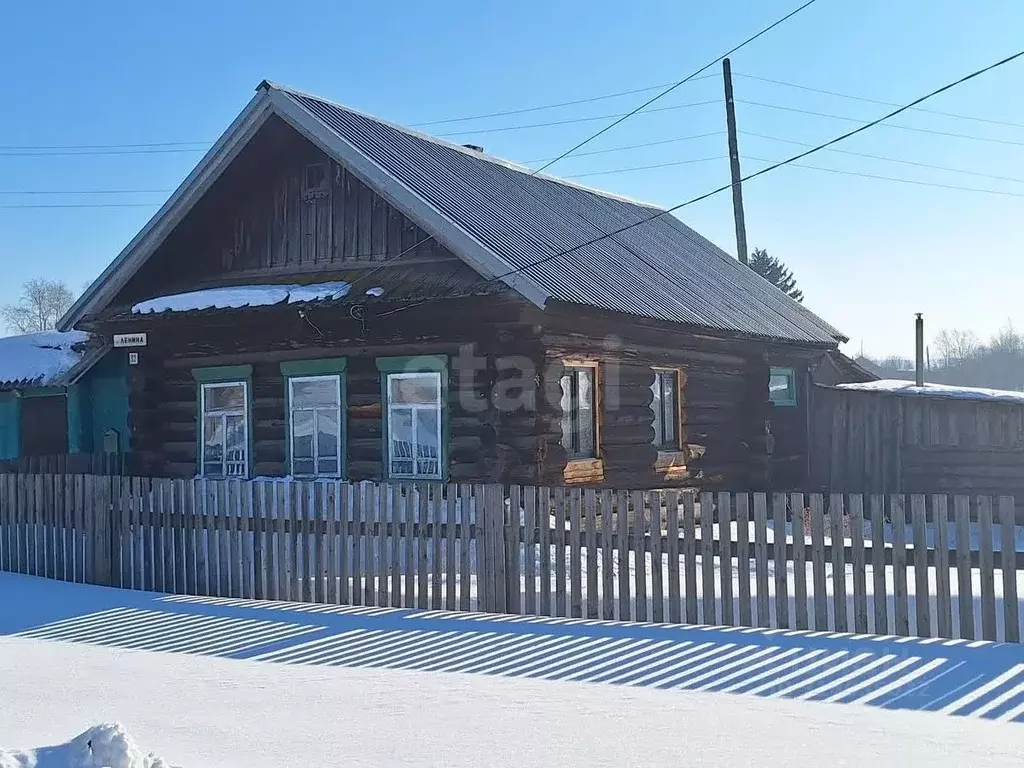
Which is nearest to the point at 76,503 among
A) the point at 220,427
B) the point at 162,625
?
the point at 162,625

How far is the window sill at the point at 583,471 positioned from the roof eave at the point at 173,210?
6.39m

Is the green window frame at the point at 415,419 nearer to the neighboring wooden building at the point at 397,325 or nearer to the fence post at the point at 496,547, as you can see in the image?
the neighboring wooden building at the point at 397,325

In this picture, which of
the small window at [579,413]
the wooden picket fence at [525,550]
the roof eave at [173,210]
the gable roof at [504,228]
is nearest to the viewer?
the wooden picket fence at [525,550]

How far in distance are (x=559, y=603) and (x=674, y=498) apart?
1439 mm

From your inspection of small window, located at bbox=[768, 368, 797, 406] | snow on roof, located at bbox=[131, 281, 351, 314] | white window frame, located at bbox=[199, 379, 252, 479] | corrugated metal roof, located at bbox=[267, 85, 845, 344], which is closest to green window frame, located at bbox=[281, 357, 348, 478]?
white window frame, located at bbox=[199, 379, 252, 479]

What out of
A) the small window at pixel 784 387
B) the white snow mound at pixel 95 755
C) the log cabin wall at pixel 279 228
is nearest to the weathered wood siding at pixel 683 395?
the small window at pixel 784 387

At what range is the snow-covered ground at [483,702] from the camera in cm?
561

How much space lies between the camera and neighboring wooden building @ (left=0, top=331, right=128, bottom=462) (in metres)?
22.0

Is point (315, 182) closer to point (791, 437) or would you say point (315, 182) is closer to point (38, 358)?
point (38, 358)

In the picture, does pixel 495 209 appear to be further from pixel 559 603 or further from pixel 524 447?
pixel 559 603

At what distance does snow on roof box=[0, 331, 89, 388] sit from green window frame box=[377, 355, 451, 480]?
9590 mm

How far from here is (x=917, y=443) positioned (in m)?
19.7

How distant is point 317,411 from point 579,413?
12.7 ft

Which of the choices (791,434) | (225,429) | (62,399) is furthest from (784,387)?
(62,399)
